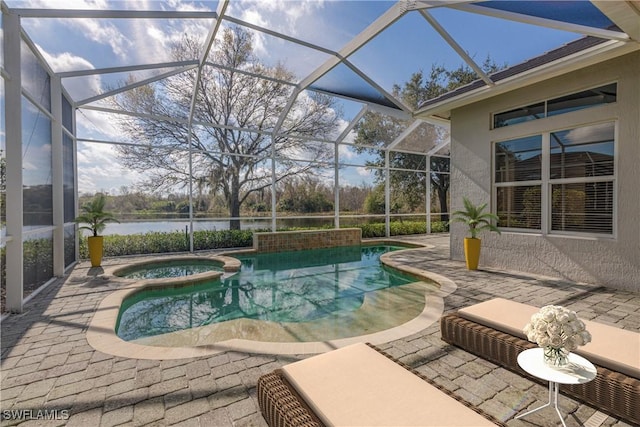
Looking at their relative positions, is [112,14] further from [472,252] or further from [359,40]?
[472,252]

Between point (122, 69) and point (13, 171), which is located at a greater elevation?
point (122, 69)

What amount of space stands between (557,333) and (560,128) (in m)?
5.95

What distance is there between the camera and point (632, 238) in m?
5.20

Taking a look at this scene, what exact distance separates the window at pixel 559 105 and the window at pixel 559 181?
428 mm

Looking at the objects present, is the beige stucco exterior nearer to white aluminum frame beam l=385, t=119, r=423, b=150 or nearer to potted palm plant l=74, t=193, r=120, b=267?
white aluminum frame beam l=385, t=119, r=423, b=150

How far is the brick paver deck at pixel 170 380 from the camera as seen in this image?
2225 mm

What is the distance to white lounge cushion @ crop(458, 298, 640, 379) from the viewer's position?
7.45ft

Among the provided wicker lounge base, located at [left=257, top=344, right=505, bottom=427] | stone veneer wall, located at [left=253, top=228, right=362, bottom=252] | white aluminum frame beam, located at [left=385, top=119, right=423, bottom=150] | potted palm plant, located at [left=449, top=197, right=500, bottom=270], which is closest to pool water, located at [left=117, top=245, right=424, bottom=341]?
potted palm plant, located at [left=449, top=197, right=500, bottom=270]

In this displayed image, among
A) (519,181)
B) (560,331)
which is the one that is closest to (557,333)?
(560,331)

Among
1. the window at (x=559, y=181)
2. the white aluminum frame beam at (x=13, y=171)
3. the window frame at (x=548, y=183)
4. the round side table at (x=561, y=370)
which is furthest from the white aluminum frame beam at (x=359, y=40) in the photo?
the white aluminum frame beam at (x=13, y=171)

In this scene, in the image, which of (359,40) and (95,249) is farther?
(95,249)

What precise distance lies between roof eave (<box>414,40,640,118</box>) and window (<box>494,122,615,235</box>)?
1170mm

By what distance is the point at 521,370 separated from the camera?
2.74m

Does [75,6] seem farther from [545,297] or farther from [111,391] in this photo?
[545,297]
